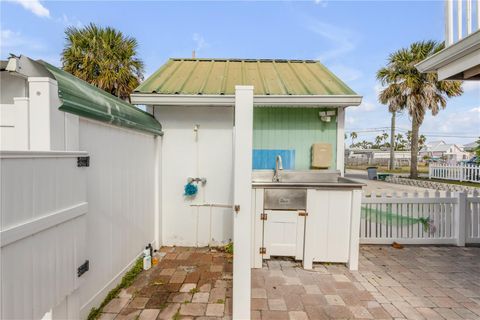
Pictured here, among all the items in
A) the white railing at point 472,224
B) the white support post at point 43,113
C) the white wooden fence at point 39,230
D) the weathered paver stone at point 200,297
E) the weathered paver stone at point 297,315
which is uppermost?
the white support post at point 43,113

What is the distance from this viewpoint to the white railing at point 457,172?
43.7 feet

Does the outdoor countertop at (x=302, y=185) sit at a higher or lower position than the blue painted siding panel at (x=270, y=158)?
A: lower

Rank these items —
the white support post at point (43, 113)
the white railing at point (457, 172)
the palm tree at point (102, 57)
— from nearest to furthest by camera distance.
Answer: the white support post at point (43, 113) < the palm tree at point (102, 57) < the white railing at point (457, 172)

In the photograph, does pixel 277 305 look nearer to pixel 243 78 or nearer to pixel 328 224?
pixel 328 224

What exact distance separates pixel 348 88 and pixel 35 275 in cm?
453

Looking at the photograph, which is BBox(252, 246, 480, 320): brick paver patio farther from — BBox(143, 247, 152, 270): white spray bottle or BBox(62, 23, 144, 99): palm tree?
BBox(62, 23, 144, 99): palm tree

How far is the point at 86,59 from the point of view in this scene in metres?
7.96

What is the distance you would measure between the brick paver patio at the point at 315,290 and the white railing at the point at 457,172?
1338cm

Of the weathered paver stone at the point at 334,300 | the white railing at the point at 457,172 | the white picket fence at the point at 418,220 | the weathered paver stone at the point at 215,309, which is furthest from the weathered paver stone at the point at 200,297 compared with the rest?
the white railing at the point at 457,172

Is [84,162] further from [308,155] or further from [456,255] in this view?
[456,255]

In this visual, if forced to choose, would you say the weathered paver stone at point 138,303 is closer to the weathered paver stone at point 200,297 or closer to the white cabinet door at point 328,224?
the weathered paver stone at point 200,297

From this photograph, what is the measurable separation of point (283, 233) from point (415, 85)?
13020 mm

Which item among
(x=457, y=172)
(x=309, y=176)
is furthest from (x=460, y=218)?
(x=457, y=172)

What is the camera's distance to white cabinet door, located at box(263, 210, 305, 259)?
3.46 meters
